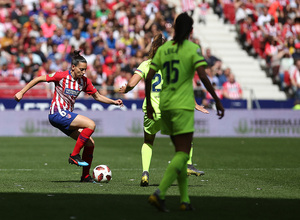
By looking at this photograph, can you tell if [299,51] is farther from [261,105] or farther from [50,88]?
[50,88]

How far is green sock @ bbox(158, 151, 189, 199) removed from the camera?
762cm

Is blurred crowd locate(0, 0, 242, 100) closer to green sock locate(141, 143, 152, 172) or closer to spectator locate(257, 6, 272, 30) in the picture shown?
spectator locate(257, 6, 272, 30)

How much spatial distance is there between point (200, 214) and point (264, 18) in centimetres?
2706

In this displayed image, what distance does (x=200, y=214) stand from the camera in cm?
757

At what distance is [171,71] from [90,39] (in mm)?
21203

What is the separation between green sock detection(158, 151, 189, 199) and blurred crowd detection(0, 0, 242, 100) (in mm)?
17559

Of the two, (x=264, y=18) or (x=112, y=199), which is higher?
(x=264, y=18)

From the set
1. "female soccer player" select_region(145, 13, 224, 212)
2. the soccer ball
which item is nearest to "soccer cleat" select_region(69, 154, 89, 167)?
the soccer ball

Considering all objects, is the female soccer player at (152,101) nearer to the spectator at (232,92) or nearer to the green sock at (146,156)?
the green sock at (146,156)

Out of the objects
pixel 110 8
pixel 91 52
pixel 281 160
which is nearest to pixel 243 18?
pixel 110 8

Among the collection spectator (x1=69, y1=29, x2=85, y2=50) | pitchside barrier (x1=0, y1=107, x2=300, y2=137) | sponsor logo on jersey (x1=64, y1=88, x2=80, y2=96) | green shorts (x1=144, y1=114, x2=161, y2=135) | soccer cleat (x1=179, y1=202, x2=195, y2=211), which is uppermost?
spectator (x1=69, y1=29, x2=85, y2=50)

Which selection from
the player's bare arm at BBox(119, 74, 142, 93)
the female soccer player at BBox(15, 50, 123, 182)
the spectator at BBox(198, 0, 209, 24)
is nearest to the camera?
the player's bare arm at BBox(119, 74, 142, 93)

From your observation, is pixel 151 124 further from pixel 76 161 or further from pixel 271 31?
pixel 271 31

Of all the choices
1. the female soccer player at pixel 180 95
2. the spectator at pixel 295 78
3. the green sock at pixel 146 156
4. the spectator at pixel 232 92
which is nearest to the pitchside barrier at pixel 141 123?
the spectator at pixel 232 92
